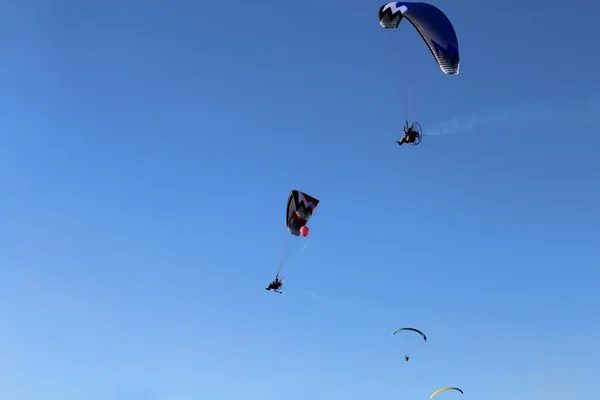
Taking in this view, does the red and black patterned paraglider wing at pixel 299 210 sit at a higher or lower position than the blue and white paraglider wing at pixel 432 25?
lower

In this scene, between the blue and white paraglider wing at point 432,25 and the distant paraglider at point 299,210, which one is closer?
the blue and white paraglider wing at point 432,25

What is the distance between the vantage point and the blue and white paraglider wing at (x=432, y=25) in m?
32.9

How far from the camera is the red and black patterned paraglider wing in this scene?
45844 millimetres

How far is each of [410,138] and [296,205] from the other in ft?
44.2

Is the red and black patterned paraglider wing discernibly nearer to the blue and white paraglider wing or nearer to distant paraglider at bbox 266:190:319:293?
distant paraglider at bbox 266:190:319:293

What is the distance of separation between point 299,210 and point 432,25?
18869 millimetres

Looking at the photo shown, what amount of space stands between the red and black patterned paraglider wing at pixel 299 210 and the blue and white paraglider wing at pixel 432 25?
17.0 meters

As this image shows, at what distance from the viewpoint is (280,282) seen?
44.3 m

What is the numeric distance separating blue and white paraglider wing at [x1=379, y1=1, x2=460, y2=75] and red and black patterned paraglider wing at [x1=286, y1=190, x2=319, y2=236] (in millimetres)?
16980

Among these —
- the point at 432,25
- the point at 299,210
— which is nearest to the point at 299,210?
the point at 299,210

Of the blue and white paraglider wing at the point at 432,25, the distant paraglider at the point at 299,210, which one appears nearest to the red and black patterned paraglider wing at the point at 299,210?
the distant paraglider at the point at 299,210

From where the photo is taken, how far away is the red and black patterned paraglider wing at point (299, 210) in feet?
150

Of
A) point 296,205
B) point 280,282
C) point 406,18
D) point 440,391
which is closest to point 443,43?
point 406,18

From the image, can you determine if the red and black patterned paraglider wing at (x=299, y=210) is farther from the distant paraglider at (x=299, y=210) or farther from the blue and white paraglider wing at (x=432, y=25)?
the blue and white paraglider wing at (x=432, y=25)
